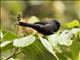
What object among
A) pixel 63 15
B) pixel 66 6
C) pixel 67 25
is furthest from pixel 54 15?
pixel 67 25

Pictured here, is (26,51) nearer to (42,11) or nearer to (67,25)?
(67,25)

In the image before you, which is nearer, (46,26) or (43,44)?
(43,44)

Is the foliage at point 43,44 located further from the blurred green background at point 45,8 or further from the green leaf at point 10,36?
the blurred green background at point 45,8

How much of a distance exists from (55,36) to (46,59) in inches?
5.4

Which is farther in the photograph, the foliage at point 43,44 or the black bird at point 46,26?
the black bird at point 46,26

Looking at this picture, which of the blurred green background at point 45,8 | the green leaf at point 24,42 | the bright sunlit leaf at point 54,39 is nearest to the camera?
the green leaf at point 24,42

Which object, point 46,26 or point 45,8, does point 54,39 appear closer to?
point 46,26

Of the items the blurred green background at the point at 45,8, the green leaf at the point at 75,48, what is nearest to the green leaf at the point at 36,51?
the green leaf at the point at 75,48

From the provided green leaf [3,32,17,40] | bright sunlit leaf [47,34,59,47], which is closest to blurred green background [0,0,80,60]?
green leaf [3,32,17,40]

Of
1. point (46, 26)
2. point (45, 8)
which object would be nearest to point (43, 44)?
point (46, 26)

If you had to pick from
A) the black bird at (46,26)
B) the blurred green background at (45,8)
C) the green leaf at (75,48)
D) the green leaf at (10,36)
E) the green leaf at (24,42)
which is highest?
the green leaf at (24,42)

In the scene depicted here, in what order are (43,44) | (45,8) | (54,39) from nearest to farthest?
(43,44) → (54,39) → (45,8)

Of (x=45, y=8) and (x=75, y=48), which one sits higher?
(x=75, y=48)

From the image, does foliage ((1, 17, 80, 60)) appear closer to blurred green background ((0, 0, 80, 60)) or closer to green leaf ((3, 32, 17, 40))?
green leaf ((3, 32, 17, 40))
